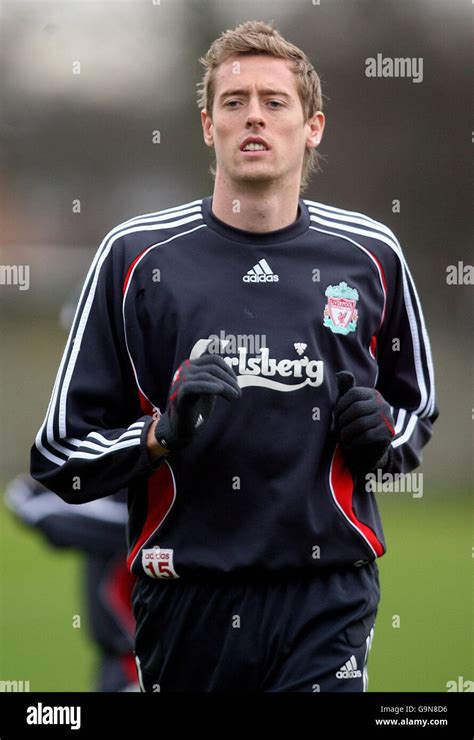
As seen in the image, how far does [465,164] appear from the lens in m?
10.2

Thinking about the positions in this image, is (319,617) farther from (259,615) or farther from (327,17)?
(327,17)

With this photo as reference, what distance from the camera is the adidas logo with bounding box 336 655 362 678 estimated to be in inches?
109

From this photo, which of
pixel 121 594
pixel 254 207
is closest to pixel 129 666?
pixel 121 594

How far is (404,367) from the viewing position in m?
3.06

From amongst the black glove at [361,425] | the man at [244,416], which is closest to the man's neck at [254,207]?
the man at [244,416]

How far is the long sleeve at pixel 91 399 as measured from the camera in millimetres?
2783

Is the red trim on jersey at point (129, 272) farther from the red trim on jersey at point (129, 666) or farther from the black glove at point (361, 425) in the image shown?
the red trim on jersey at point (129, 666)

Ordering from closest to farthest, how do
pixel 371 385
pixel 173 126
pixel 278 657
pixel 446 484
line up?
pixel 278 657 → pixel 371 385 → pixel 446 484 → pixel 173 126

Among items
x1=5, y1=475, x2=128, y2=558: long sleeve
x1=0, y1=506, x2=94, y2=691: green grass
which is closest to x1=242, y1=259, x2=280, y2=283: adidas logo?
x1=5, y1=475, x2=128, y2=558: long sleeve

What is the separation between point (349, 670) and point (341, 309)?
2.68 feet

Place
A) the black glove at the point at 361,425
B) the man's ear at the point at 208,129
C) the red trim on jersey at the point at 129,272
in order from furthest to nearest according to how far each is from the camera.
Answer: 1. the man's ear at the point at 208,129
2. the red trim on jersey at the point at 129,272
3. the black glove at the point at 361,425

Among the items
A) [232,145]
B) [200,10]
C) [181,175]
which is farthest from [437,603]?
[200,10]

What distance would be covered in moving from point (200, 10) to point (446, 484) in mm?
4199

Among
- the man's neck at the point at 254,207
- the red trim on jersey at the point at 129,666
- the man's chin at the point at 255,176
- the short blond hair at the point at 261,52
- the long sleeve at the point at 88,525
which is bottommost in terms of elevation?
the red trim on jersey at the point at 129,666
